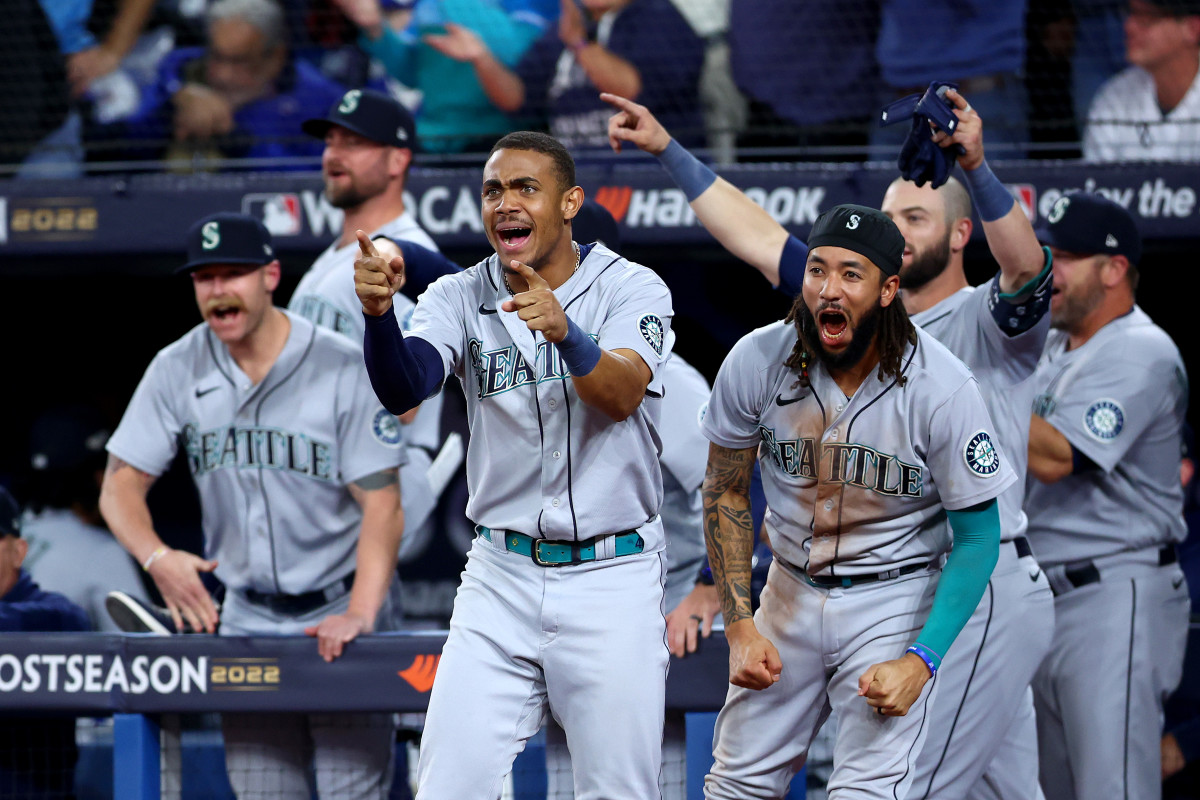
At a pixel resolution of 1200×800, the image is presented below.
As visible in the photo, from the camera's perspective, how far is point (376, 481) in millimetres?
3299

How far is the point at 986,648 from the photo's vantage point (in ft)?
8.75

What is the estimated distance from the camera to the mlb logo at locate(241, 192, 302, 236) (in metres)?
4.47

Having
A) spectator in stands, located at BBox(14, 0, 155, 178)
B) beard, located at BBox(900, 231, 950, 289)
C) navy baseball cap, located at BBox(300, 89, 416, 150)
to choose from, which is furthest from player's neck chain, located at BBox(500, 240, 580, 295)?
spectator in stands, located at BBox(14, 0, 155, 178)

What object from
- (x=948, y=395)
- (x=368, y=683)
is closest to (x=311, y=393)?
(x=368, y=683)

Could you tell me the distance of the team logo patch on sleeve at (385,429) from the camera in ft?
10.9

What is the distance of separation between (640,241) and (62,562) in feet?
7.93

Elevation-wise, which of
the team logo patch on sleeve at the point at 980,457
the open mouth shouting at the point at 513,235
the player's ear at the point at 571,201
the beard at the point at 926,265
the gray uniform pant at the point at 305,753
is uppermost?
the beard at the point at 926,265

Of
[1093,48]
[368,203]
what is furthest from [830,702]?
[1093,48]

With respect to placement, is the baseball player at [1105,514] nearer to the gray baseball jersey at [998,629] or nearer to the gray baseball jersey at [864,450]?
the gray baseball jersey at [998,629]

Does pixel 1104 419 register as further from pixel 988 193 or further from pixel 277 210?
pixel 277 210

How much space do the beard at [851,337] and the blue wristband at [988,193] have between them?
39 cm

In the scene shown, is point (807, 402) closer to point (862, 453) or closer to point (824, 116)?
point (862, 453)

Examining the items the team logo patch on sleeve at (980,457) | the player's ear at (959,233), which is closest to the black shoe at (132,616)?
the team logo patch on sleeve at (980,457)

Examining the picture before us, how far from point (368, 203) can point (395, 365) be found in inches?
77.8
